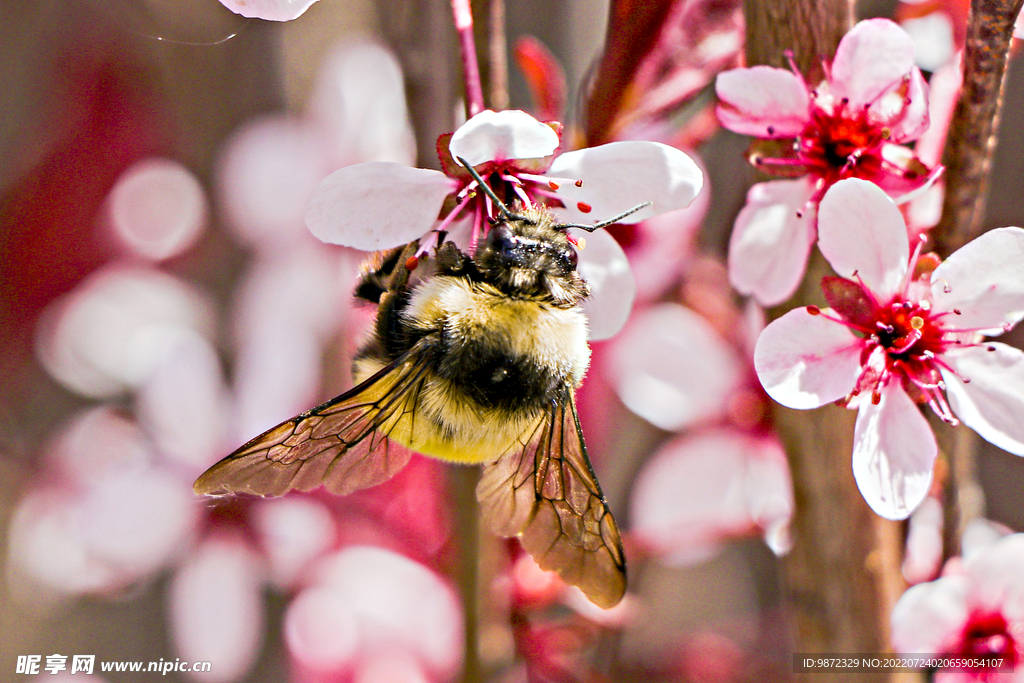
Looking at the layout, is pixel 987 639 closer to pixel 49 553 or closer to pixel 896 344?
pixel 896 344

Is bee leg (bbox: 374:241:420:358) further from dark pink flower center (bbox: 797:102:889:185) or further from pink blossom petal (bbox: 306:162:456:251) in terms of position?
dark pink flower center (bbox: 797:102:889:185)

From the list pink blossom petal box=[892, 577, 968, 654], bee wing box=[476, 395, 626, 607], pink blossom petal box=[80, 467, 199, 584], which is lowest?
pink blossom petal box=[80, 467, 199, 584]

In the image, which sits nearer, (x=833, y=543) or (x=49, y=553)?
(x=833, y=543)

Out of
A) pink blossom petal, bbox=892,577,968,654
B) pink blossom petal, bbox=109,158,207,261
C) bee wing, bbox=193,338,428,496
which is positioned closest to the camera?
bee wing, bbox=193,338,428,496

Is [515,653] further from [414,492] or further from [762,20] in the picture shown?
[762,20]

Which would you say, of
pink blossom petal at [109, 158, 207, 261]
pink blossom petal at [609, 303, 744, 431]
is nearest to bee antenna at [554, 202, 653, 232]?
pink blossom petal at [609, 303, 744, 431]

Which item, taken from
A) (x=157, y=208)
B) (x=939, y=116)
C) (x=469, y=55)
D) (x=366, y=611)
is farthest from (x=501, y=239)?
(x=157, y=208)
